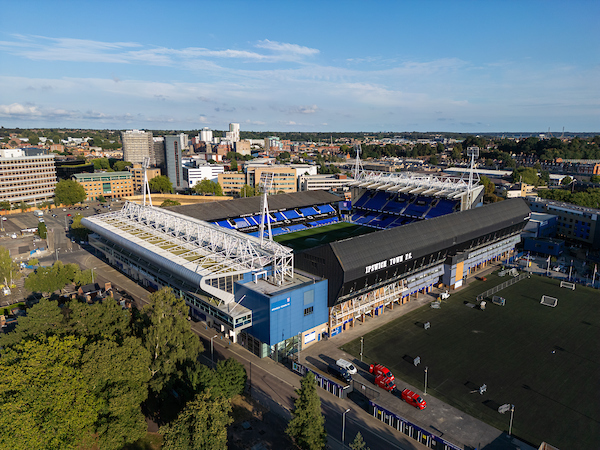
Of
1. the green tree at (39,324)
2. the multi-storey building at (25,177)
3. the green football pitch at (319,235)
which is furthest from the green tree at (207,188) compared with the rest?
the green tree at (39,324)

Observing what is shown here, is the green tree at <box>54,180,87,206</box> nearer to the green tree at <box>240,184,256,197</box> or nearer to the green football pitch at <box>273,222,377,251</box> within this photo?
the green tree at <box>240,184,256,197</box>

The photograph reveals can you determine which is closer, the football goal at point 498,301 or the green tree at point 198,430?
the green tree at point 198,430

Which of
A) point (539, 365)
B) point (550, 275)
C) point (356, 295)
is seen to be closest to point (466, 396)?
point (539, 365)

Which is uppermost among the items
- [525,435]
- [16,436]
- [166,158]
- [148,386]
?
[166,158]

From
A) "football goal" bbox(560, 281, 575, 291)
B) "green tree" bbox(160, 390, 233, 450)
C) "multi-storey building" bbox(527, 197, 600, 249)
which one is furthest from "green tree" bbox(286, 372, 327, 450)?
"multi-storey building" bbox(527, 197, 600, 249)

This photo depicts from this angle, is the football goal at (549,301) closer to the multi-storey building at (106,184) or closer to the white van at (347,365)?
the white van at (347,365)

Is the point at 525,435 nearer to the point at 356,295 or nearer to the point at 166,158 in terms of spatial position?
the point at 356,295
